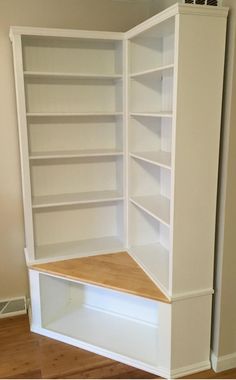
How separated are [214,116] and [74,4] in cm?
155

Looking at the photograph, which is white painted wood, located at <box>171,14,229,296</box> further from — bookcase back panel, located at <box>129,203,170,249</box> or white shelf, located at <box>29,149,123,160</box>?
white shelf, located at <box>29,149,123,160</box>

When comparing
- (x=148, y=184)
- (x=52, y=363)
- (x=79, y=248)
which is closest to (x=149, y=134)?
(x=148, y=184)

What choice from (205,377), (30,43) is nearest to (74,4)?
(30,43)

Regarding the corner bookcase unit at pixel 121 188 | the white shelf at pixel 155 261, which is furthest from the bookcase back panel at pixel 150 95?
the white shelf at pixel 155 261

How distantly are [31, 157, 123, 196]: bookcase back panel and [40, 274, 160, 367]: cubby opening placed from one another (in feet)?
2.43

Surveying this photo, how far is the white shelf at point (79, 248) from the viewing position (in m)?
2.90

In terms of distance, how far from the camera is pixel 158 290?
239cm

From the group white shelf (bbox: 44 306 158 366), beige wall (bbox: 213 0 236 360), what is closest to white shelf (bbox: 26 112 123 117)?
beige wall (bbox: 213 0 236 360)

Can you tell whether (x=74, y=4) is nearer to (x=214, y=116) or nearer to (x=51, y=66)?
(x=51, y=66)

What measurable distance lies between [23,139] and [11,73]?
1.93 ft

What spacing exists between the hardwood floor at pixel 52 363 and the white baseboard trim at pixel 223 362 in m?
0.03

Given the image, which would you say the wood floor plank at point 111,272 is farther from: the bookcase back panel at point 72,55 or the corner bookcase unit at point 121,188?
the bookcase back panel at point 72,55

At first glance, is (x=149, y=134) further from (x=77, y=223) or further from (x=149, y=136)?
(x=77, y=223)

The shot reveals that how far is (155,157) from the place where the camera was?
2617 mm
